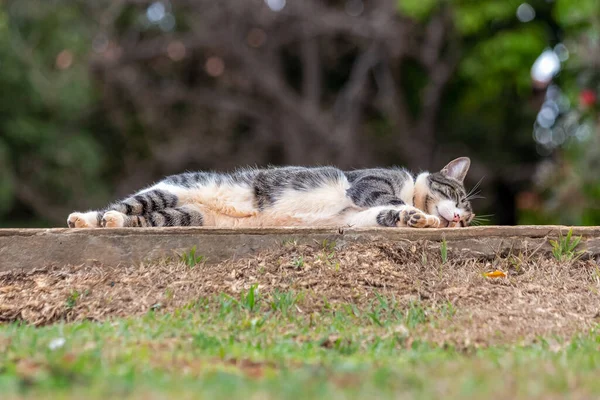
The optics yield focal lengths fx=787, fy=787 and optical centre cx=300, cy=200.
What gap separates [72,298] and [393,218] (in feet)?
7.13

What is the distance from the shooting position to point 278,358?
3520mm

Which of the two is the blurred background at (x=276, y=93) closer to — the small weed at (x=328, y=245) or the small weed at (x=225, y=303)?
the small weed at (x=328, y=245)

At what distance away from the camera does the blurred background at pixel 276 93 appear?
1344 centimetres

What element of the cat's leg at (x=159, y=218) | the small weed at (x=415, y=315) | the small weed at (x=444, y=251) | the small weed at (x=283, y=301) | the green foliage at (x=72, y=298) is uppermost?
the cat's leg at (x=159, y=218)

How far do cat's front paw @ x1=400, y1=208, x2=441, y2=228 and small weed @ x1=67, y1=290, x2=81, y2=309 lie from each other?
2.15 meters

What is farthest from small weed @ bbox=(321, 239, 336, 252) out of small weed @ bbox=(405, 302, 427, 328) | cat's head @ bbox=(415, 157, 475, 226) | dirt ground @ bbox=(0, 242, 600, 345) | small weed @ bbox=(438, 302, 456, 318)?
cat's head @ bbox=(415, 157, 475, 226)

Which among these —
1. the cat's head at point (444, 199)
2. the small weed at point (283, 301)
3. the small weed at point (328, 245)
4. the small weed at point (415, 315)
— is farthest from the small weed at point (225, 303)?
the cat's head at point (444, 199)

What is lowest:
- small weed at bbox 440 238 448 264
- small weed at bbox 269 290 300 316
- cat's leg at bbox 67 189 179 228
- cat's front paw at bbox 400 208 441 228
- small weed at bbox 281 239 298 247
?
small weed at bbox 269 290 300 316

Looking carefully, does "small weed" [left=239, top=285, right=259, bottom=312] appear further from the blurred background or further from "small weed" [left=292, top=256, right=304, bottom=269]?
the blurred background

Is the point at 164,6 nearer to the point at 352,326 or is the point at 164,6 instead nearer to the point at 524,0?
the point at 524,0

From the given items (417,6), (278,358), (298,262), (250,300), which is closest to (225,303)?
(250,300)

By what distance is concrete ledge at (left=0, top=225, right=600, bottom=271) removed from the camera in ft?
16.6

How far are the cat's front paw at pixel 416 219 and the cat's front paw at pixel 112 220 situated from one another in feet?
6.42

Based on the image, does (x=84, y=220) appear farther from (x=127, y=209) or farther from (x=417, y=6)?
(x=417, y=6)
